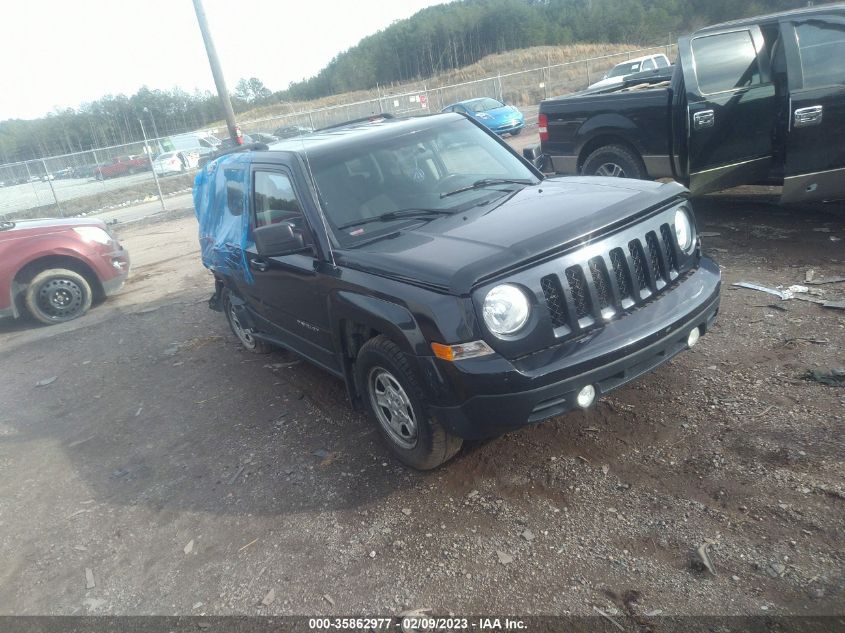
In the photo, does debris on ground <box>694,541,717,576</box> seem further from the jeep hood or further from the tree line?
the tree line

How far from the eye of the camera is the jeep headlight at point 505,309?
3.07m

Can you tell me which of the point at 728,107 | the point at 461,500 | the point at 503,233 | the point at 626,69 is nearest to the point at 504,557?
the point at 461,500

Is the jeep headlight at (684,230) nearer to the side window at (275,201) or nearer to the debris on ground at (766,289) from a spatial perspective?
the debris on ground at (766,289)

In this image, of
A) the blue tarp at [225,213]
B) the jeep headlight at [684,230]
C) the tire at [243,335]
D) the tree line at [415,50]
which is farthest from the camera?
the tree line at [415,50]

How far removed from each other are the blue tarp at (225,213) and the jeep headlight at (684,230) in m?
3.07

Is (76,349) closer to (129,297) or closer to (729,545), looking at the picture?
(129,297)

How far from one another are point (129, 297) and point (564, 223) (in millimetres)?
7982

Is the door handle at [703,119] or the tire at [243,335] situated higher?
the door handle at [703,119]

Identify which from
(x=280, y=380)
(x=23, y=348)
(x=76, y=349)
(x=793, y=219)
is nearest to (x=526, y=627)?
(x=280, y=380)

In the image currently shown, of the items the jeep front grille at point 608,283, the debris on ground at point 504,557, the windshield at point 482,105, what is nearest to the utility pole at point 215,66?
the windshield at point 482,105

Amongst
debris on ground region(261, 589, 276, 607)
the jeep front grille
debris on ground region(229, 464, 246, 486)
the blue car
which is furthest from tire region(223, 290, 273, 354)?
the blue car

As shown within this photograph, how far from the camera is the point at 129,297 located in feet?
31.3

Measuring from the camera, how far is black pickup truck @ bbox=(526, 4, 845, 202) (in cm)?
595

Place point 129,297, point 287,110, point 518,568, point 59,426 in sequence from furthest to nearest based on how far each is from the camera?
1. point 287,110
2. point 129,297
3. point 59,426
4. point 518,568
